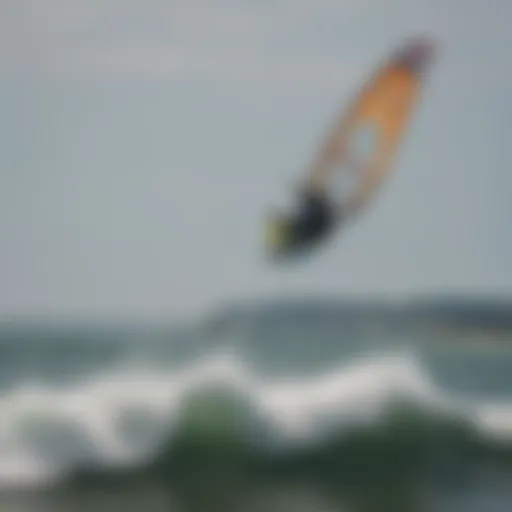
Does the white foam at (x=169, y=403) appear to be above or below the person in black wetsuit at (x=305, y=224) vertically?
below

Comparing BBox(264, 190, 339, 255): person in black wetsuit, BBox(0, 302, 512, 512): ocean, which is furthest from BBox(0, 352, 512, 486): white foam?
BBox(264, 190, 339, 255): person in black wetsuit

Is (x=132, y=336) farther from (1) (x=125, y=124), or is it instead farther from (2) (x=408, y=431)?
(2) (x=408, y=431)

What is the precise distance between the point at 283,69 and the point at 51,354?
54cm

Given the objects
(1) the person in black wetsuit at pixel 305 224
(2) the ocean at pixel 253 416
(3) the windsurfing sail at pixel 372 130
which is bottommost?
(2) the ocean at pixel 253 416

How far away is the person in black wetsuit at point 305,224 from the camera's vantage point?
1537mm

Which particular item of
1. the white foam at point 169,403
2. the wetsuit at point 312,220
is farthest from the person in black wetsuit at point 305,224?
the white foam at point 169,403

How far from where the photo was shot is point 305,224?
1.54 meters

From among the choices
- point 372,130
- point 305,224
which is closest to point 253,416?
point 305,224

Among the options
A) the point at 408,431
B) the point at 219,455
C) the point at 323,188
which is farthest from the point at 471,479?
the point at 323,188

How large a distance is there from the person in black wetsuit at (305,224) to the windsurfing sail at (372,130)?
2cm

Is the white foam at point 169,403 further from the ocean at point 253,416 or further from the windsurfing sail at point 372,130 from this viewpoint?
the windsurfing sail at point 372,130

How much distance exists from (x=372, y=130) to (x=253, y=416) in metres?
0.45

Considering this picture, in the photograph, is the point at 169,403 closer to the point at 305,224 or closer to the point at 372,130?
the point at 305,224

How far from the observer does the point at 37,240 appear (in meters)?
1.54
